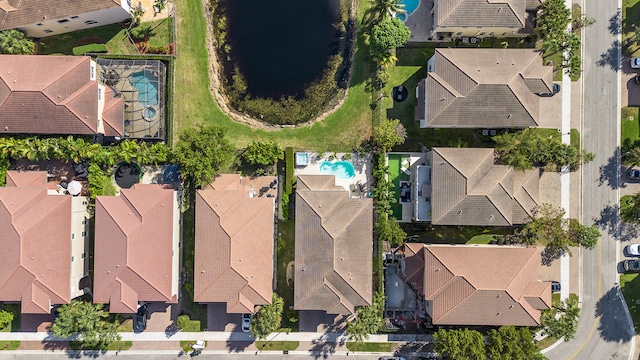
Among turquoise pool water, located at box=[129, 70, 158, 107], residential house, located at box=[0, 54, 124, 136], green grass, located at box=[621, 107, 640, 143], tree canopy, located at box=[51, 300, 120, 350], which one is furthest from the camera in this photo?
green grass, located at box=[621, 107, 640, 143]

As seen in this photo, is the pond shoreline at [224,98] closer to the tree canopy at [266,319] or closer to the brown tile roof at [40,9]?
the brown tile roof at [40,9]

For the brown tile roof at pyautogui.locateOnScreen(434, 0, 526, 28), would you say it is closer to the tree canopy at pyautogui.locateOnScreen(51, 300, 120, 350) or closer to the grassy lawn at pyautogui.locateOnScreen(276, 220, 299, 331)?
the grassy lawn at pyautogui.locateOnScreen(276, 220, 299, 331)

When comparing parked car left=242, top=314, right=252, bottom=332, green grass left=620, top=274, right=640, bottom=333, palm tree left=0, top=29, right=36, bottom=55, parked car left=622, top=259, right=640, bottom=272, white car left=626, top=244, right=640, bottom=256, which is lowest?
parked car left=242, top=314, right=252, bottom=332

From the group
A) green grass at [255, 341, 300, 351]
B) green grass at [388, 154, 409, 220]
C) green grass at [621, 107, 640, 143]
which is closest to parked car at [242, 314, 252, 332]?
green grass at [255, 341, 300, 351]

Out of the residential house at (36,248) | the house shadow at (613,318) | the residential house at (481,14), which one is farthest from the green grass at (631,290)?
the residential house at (36,248)

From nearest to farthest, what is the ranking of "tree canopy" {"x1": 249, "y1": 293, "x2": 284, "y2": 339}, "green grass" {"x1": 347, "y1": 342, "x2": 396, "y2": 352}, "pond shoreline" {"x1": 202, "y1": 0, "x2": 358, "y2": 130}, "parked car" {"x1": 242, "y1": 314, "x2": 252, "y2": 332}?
"tree canopy" {"x1": 249, "y1": 293, "x2": 284, "y2": 339} < "parked car" {"x1": 242, "y1": 314, "x2": 252, "y2": 332} < "green grass" {"x1": 347, "y1": 342, "x2": 396, "y2": 352} < "pond shoreline" {"x1": 202, "y1": 0, "x2": 358, "y2": 130}

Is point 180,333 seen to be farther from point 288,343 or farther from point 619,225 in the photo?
point 619,225

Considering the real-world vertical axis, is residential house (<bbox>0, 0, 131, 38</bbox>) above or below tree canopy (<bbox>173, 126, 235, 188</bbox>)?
above
